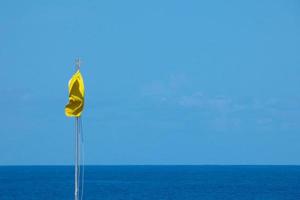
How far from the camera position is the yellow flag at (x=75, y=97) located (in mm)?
28844

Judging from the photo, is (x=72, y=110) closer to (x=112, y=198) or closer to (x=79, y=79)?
(x=79, y=79)

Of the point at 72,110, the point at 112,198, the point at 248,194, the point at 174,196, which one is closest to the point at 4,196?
the point at 112,198

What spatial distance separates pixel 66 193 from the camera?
4803 inches

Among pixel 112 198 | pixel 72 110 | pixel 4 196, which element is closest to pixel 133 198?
pixel 112 198

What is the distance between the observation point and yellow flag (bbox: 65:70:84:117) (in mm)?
28844

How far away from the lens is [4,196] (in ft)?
384

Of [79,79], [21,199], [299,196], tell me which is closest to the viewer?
[79,79]

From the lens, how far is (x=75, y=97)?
2889 cm

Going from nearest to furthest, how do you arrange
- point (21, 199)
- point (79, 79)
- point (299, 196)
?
point (79, 79) → point (21, 199) → point (299, 196)

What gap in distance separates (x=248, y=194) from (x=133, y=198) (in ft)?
66.3

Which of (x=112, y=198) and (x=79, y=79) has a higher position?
(x=112, y=198)

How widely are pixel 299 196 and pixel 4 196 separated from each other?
142 feet

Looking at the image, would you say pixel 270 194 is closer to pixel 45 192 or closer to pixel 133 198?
pixel 133 198

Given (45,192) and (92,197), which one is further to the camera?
(45,192)
